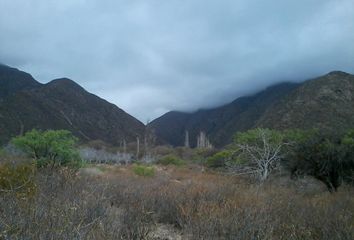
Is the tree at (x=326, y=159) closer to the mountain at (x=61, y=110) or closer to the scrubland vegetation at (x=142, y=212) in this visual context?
the scrubland vegetation at (x=142, y=212)

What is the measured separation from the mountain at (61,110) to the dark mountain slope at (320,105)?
41.3 meters

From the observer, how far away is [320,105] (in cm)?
4878

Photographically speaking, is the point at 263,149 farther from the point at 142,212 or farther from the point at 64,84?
the point at 64,84

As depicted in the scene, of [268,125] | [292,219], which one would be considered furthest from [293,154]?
[268,125]

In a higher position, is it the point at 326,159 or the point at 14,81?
the point at 14,81

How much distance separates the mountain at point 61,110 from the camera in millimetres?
74750

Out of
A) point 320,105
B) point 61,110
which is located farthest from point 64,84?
point 320,105

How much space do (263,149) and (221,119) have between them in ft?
286

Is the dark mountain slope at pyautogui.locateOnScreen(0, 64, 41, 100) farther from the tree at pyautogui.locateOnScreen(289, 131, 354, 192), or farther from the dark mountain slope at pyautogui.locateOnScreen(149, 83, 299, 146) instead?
the tree at pyautogui.locateOnScreen(289, 131, 354, 192)

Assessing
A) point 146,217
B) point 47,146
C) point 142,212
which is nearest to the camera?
point 142,212

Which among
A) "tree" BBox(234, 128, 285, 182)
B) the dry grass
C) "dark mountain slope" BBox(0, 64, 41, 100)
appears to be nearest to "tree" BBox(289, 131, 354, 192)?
"tree" BBox(234, 128, 285, 182)

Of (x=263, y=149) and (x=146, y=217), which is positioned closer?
(x=146, y=217)

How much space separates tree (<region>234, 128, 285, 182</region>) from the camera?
78.8 ft

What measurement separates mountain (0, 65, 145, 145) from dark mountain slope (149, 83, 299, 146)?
10.9 meters
